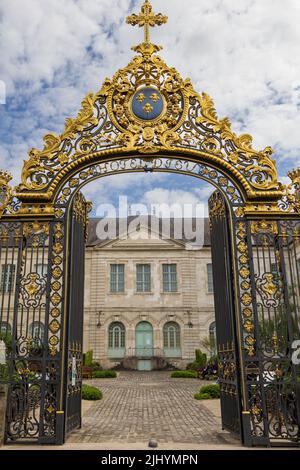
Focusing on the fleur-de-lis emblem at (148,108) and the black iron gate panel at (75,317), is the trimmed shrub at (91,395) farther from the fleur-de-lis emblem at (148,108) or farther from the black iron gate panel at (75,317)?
the fleur-de-lis emblem at (148,108)

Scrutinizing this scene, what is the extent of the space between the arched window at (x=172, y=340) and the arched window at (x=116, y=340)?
2696 millimetres

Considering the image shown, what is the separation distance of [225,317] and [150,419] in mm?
3496

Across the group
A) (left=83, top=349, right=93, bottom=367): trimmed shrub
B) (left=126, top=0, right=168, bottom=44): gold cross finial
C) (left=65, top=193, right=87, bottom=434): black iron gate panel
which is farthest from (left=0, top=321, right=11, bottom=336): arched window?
(left=83, top=349, right=93, bottom=367): trimmed shrub

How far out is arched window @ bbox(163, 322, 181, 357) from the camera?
960 inches

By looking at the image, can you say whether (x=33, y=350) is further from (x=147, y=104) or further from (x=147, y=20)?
(x=147, y=20)

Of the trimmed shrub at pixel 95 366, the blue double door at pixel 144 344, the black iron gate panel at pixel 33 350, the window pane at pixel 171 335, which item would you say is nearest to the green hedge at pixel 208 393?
the black iron gate panel at pixel 33 350

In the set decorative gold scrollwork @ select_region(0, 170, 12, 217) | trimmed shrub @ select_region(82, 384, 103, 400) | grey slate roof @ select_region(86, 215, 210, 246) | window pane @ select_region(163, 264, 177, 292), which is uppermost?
grey slate roof @ select_region(86, 215, 210, 246)

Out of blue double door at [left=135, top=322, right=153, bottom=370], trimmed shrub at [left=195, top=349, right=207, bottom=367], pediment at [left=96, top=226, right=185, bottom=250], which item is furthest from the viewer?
pediment at [left=96, top=226, right=185, bottom=250]

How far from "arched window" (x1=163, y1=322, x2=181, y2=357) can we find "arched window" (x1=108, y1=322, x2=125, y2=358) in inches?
106

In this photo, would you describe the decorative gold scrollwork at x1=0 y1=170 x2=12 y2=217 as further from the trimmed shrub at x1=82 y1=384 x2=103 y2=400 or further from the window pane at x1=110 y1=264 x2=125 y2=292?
the window pane at x1=110 y1=264 x2=125 y2=292

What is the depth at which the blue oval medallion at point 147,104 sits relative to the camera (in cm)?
681

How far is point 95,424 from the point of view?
7.93 meters

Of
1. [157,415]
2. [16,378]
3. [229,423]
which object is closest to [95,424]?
[157,415]

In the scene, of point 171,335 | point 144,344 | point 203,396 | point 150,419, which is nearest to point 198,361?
point 171,335
